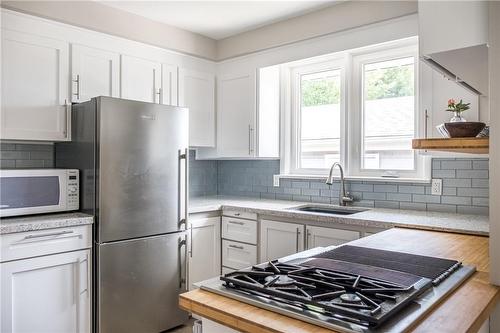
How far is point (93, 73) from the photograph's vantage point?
2.84 m

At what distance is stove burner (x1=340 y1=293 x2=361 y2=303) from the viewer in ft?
3.10

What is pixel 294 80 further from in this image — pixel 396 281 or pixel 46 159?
pixel 396 281

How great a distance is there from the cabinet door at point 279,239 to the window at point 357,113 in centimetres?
80

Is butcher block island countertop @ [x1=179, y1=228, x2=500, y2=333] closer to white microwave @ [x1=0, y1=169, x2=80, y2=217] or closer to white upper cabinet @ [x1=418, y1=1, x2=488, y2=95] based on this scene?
white upper cabinet @ [x1=418, y1=1, x2=488, y2=95]

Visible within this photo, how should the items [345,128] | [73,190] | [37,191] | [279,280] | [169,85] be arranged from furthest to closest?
Result: [169,85] → [345,128] → [73,190] → [37,191] → [279,280]

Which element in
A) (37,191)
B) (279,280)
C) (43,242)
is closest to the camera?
(279,280)

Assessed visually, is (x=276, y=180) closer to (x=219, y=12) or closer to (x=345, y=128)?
(x=345, y=128)

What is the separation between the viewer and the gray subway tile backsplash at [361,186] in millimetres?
2516

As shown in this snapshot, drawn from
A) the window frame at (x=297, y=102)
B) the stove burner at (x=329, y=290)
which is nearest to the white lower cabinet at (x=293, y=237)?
the window frame at (x=297, y=102)

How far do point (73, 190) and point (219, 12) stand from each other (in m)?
1.81

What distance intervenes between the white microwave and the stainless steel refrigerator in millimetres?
81

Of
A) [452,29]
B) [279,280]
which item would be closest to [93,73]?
[279,280]

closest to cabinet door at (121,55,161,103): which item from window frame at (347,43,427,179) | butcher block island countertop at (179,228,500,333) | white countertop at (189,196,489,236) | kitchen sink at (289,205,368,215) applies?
white countertop at (189,196,489,236)

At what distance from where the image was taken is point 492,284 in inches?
46.9
